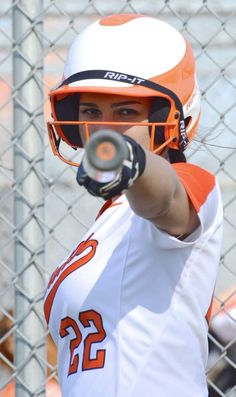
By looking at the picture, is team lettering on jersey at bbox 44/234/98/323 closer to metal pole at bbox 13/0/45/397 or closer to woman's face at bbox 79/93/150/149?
woman's face at bbox 79/93/150/149

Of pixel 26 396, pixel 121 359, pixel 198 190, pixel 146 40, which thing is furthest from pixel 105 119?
pixel 26 396

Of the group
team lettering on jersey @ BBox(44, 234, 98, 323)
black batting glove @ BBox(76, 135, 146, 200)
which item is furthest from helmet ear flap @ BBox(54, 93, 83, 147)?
black batting glove @ BBox(76, 135, 146, 200)

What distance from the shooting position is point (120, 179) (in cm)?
125

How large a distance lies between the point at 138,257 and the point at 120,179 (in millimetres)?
346

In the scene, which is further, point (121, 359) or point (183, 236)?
point (121, 359)

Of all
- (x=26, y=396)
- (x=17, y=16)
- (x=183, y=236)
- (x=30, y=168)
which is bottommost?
(x=26, y=396)

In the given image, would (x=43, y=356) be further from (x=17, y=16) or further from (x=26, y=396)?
(x=17, y=16)

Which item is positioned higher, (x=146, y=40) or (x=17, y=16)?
(x=17, y=16)

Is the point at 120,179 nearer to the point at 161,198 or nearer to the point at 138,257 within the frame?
the point at 161,198

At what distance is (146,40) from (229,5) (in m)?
1.31

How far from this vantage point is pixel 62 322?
1709 mm

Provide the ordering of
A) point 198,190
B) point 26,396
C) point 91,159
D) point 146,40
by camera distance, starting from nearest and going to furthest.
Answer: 1. point 91,159
2. point 198,190
3. point 146,40
4. point 26,396

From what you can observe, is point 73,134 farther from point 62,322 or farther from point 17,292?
point 17,292

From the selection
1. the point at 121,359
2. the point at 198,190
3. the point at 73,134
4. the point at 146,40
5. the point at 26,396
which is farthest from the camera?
the point at 26,396
